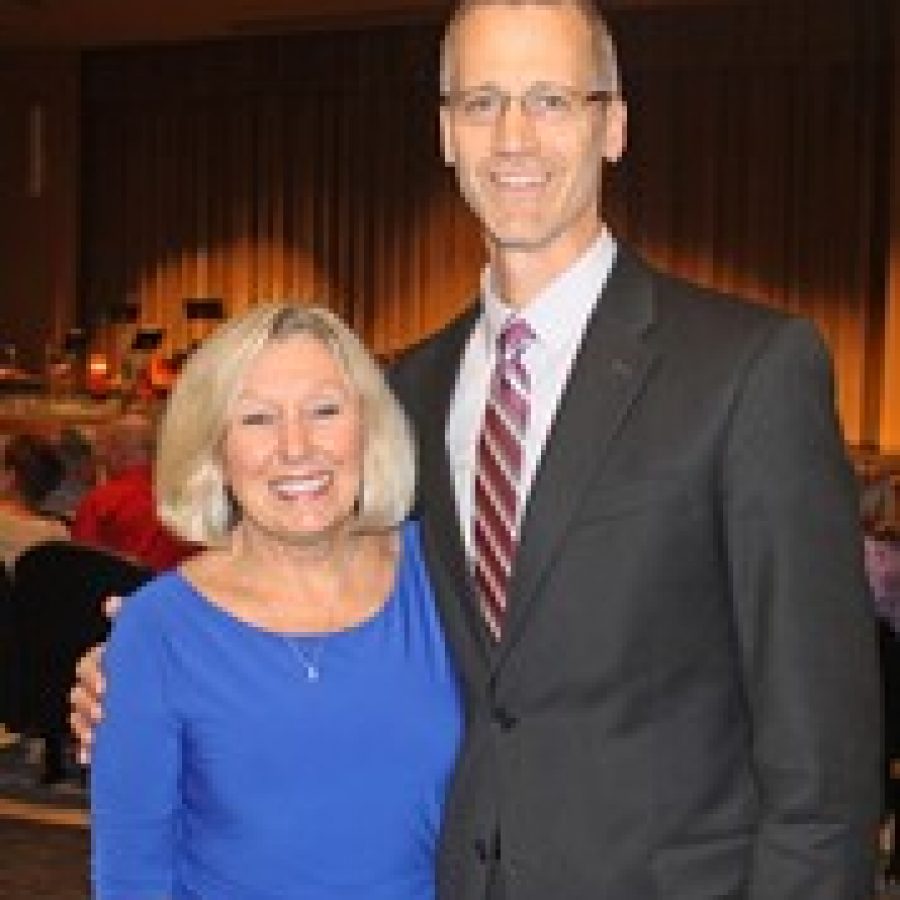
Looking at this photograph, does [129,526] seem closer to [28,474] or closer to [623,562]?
[28,474]

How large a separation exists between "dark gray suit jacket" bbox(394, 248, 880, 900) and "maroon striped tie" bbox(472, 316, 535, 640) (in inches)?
1.6

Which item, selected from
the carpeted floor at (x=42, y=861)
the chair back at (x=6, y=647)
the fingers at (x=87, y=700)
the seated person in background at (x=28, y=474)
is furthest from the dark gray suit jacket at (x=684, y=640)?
the seated person in background at (x=28, y=474)

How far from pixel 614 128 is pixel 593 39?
11cm

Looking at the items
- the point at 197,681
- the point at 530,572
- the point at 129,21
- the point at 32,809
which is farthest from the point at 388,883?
the point at 129,21

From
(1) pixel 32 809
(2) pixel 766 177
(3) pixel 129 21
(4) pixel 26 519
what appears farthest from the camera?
(3) pixel 129 21

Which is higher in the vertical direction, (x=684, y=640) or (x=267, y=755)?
(x=684, y=640)

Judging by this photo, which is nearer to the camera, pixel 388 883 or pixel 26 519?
pixel 388 883

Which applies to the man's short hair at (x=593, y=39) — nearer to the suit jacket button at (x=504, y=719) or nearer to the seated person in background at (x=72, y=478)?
the suit jacket button at (x=504, y=719)

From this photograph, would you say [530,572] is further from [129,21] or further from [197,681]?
[129,21]

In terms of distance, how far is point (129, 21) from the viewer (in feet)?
52.5

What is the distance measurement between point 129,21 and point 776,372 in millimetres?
15214

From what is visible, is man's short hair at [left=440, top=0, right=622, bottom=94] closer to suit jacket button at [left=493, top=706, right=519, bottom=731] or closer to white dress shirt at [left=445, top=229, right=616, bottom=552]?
white dress shirt at [left=445, top=229, right=616, bottom=552]

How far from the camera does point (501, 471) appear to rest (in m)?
1.87

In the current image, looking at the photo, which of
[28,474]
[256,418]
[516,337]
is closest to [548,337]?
[516,337]
